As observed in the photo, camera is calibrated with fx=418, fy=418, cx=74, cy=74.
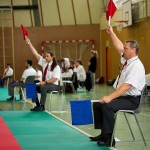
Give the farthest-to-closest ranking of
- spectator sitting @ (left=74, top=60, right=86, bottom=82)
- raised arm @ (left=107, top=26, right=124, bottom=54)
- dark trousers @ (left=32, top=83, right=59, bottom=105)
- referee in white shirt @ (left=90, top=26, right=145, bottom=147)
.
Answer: spectator sitting @ (left=74, top=60, right=86, bottom=82), dark trousers @ (left=32, top=83, right=59, bottom=105), raised arm @ (left=107, top=26, right=124, bottom=54), referee in white shirt @ (left=90, top=26, right=145, bottom=147)

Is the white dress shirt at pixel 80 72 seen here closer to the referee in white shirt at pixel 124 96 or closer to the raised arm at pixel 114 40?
the raised arm at pixel 114 40

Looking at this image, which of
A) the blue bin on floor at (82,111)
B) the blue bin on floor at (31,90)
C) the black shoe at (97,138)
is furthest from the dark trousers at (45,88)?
the blue bin on floor at (82,111)

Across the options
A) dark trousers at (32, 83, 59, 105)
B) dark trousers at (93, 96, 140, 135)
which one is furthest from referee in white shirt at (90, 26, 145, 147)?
dark trousers at (32, 83, 59, 105)

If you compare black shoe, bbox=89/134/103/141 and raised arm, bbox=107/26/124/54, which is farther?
raised arm, bbox=107/26/124/54

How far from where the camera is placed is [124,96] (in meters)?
5.48

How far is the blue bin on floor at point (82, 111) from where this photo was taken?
5.47 metres

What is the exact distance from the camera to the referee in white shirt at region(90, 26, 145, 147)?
17.1 ft

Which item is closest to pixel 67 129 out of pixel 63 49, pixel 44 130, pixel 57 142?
pixel 44 130

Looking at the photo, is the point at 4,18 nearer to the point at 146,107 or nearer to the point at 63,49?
the point at 63,49

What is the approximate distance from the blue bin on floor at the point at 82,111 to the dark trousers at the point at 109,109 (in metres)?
0.08

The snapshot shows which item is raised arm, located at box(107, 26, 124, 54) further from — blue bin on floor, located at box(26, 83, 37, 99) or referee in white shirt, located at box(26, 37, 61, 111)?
blue bin on floor, located at box(26, 83, 37, 99)

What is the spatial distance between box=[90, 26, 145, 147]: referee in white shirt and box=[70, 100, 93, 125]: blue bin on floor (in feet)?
0.28

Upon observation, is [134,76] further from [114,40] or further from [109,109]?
[114,40]

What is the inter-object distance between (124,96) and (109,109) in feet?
1.17
